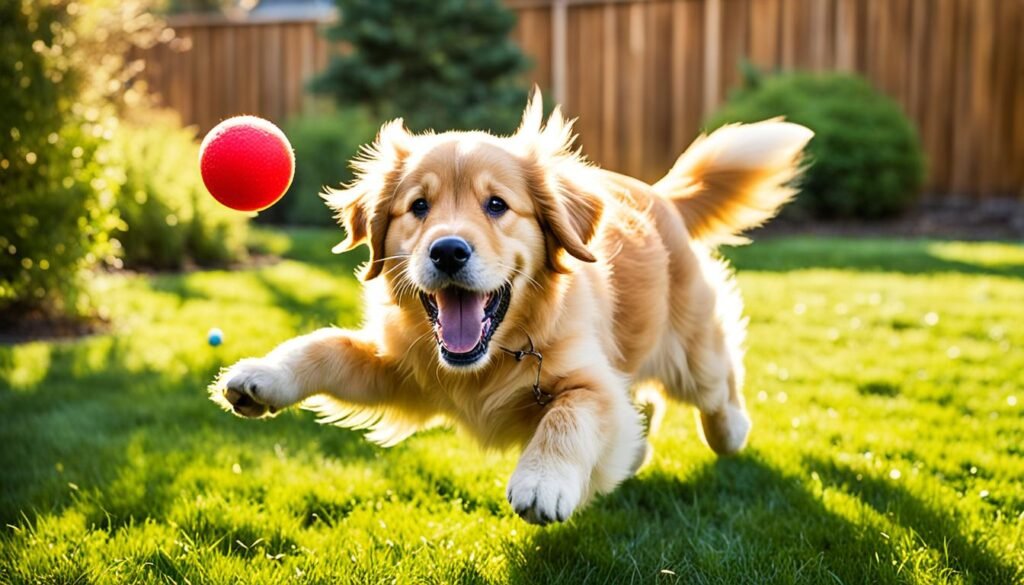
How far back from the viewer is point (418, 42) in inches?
546

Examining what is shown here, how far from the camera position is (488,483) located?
3857 mm

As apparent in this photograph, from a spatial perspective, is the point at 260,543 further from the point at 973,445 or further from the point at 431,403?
the point at 973,445

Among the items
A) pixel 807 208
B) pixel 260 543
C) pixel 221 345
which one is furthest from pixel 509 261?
pixel 807 208

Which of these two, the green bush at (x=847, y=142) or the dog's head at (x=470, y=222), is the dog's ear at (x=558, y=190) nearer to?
the dog's head at (x=470, y=222)

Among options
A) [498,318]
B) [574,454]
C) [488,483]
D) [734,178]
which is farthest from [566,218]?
[734,178]

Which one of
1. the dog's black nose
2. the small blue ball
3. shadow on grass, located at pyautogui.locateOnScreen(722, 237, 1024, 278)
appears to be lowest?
shadow on grass, located at pyautogui.locateOnScreen(722, 237, 1024, 278)

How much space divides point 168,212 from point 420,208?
652cm

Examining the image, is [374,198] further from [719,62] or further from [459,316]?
[719,62]

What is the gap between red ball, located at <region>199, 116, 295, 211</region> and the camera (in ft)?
10.8

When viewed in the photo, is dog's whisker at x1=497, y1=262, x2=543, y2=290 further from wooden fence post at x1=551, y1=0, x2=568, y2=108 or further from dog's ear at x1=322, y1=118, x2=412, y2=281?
wooden fence post at x1=551, y1=0, x2=568, y2=108

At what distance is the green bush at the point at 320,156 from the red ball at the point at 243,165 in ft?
31.1

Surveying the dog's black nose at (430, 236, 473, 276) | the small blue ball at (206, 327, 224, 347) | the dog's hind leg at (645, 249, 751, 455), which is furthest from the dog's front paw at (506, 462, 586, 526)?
the small blue ball at (206, 327, 224, 347)

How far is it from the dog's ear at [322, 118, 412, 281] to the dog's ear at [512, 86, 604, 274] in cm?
44

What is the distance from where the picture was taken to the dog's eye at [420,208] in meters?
3.34
